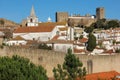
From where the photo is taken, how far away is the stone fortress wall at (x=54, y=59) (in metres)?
25.6

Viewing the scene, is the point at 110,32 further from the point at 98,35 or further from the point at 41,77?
the point at 41,77

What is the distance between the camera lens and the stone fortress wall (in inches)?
1009

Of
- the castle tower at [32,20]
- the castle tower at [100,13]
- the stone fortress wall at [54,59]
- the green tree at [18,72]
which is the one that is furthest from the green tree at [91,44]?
the castle tower at [100,13]

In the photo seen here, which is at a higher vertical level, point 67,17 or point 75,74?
point 67,17

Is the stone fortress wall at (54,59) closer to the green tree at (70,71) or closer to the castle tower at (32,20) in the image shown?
the green tree at (70,71)

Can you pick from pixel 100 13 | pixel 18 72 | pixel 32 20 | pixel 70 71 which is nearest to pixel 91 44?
pixel 32 20

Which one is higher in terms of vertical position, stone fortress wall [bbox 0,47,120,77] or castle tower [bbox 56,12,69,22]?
castle tower [bbox 56,12,69,22]

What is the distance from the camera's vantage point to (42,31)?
2437 inches

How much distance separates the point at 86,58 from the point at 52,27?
3292 centimetres

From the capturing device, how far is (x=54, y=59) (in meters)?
28.4

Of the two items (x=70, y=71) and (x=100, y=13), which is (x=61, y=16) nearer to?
(x=100, y=13)

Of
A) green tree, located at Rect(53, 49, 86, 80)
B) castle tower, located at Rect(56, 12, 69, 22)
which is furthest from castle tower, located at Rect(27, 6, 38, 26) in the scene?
green tree, located at Rect(53, 49, 86, 80)

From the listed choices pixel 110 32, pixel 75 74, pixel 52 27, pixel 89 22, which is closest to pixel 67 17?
pixel 89 22

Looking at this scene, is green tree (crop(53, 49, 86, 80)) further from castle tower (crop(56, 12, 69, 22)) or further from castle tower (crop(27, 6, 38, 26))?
castle tower (crop(56, 12, 69, 22))
